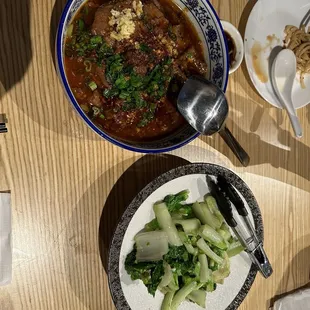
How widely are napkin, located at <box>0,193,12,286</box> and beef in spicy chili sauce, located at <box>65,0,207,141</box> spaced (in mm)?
375

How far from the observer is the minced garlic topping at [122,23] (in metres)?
1.41

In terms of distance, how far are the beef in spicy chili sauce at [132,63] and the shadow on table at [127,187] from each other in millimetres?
124

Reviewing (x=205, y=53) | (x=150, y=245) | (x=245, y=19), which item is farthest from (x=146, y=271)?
(x=245, y=19)

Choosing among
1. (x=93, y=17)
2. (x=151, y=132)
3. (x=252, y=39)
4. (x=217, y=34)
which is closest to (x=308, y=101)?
(x=252, y=39)

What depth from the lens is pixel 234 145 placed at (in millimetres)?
1622

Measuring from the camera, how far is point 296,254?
1830mm

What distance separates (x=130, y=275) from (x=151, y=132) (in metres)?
0.47

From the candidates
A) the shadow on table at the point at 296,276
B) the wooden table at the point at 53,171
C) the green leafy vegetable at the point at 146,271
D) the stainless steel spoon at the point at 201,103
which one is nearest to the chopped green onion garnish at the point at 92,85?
the wooden table at the point at 53,171

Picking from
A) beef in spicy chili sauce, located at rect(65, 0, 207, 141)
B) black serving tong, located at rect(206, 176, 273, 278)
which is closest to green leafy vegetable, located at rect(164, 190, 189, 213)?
black serving tong, located at rect(206, 176, 273, 278)

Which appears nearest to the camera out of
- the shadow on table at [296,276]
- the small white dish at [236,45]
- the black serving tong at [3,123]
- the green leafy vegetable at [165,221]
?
the black serving tong at [3,123]

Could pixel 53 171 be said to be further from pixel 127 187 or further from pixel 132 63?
pixel 132 63

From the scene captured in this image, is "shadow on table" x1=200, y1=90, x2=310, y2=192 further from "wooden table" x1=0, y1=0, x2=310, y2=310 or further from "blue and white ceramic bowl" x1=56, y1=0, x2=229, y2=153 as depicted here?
"blue and white ceramic bowl" x1=56, y1=0, x2=229, y2=153

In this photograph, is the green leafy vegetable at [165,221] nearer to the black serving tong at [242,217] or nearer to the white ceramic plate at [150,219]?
the white ceramic plate at [150,219]

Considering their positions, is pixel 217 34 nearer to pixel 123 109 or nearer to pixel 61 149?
pixel 123 109
